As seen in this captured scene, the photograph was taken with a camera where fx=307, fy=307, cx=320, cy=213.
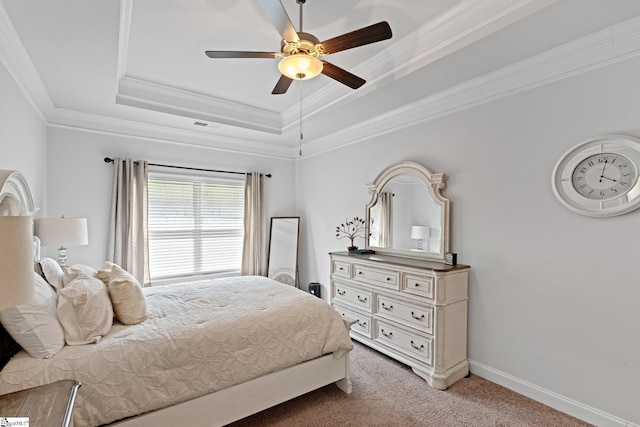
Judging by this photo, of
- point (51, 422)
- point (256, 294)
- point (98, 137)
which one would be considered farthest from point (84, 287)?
point (98, 137)

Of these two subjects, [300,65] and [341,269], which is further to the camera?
[341,269]

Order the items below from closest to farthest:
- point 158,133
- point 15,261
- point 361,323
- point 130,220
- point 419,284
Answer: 1. point 15,261
2. point 419,284
3. point 361,323
4. point 130,220
5. point 158,133

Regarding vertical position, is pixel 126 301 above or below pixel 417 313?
above

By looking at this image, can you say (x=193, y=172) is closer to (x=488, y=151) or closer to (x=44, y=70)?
(x=44, y=70)

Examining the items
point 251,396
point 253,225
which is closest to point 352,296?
point 251,396

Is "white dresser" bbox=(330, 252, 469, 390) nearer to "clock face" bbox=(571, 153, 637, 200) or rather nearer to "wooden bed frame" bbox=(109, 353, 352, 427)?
"wooden bed frame" bbox=(109, 353, 352, 427)

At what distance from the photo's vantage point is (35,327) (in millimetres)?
1591

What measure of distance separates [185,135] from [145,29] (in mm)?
1993

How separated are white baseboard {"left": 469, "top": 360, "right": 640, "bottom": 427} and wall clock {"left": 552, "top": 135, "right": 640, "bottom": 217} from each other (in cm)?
134

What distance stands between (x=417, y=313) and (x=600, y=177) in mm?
1660

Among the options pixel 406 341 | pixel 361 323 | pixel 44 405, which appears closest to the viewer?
pixel 44 405

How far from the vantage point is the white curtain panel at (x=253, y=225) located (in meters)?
4.75

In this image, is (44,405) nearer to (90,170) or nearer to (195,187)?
(90,170)

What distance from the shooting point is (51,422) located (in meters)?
1.03
